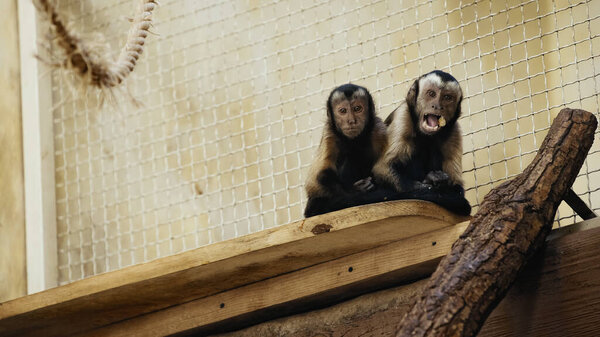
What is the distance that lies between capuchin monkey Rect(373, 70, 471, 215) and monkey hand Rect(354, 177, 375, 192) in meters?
0.04

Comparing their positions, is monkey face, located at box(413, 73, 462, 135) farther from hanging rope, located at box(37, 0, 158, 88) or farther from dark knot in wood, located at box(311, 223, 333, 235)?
hanging rope, located at box(37, 0, 158, 88)

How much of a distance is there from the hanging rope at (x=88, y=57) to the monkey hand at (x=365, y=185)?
39.8 inches

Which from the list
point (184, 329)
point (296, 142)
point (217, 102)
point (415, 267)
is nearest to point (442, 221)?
point (415, 267)

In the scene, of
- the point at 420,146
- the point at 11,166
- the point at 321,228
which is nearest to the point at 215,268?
the point at 321,228

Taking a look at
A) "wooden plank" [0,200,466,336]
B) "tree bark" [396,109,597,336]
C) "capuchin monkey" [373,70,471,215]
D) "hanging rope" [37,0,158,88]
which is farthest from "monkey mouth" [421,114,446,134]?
"hanging rope" [37,0,158,88]

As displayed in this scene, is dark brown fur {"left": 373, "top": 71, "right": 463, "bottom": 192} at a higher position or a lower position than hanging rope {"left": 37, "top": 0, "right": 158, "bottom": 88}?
lower

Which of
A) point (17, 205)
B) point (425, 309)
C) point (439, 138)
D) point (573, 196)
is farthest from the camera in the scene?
point (17, 205)

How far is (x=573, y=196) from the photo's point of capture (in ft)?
8.21

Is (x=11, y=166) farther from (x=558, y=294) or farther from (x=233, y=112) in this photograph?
(x=558, y=294)

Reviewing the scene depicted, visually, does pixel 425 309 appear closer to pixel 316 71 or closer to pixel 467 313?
pixel 467 313

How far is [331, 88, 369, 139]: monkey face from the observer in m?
3.01

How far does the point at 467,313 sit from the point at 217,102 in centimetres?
262

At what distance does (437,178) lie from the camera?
275 centimetres

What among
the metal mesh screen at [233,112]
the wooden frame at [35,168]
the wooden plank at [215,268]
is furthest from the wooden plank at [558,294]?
the wooden frame at [35,168]
